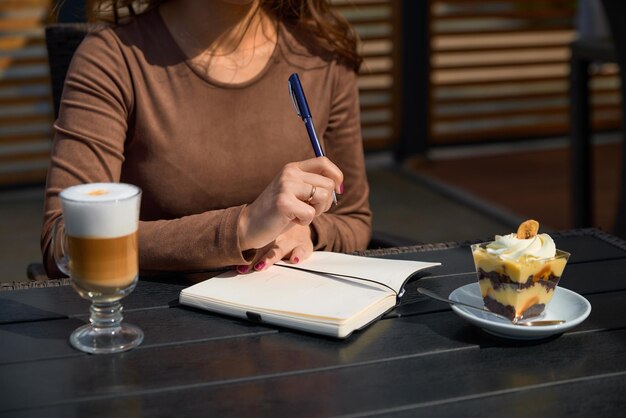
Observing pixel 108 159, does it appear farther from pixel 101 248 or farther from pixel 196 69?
pixel 101 248

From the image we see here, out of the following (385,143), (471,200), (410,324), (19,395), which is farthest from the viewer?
(385,143)

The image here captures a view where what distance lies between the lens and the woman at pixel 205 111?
1791 millimetres

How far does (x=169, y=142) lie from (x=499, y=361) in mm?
901

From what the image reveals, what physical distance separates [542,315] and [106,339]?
61 cm

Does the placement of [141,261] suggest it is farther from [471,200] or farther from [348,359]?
[471,200]

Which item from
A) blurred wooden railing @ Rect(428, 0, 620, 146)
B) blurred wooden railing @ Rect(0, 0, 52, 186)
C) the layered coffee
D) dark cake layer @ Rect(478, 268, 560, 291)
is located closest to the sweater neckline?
the layered coffee

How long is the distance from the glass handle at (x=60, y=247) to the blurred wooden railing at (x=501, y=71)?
4.29 m

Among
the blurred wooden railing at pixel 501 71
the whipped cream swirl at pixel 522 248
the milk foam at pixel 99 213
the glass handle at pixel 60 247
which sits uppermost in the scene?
the milk foam at pixel 99 213

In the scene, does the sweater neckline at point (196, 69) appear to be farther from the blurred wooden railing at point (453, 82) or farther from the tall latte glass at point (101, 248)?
the blurred wooden railing at point (453, 82)

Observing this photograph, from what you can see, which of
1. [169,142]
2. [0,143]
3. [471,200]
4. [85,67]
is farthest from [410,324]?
[0,143]

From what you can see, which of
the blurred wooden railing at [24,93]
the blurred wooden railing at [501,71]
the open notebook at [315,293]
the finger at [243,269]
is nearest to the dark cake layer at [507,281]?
the open notebook at [315,293]

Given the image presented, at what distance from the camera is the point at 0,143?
4.86 m

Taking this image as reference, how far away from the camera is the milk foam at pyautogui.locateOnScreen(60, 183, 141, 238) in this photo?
47.3 inches

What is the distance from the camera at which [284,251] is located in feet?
5.29
